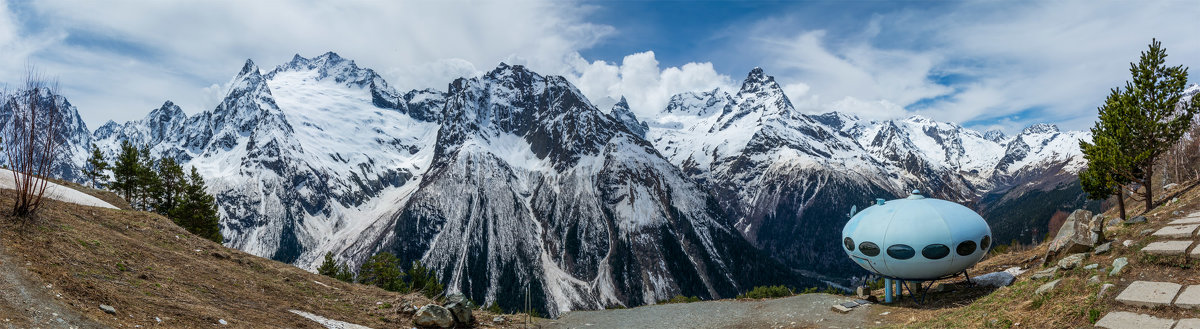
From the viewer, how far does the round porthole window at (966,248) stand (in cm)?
2319

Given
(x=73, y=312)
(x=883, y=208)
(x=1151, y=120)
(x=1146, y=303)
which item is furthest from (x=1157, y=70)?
(x=73, y=312)

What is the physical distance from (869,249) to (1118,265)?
31.7 feet

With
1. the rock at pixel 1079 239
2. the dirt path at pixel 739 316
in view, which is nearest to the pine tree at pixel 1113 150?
the rock at pixel 1079 239

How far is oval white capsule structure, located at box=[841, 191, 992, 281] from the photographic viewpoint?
76.1 ft

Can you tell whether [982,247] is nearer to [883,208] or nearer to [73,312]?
[883,208]

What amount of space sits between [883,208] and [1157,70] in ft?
Answer: 56.8

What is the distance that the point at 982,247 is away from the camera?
24.1 metres

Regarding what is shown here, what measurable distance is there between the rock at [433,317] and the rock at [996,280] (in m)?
24.4

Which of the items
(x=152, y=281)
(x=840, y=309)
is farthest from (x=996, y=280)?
(x=152, y=281)

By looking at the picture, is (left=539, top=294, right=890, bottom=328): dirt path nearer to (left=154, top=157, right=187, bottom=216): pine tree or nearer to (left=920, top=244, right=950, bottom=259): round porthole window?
(left=920, top=244, right=950, bottom=259): round porthole window

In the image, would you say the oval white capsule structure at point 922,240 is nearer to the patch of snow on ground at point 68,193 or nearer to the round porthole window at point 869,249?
the round porthole window at point 869,249

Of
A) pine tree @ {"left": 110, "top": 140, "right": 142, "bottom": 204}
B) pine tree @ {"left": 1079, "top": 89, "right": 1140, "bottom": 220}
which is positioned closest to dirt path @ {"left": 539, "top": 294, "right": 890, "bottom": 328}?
pine tree @ {"left": 1079, "top": 89, "right": 1140, "bottom": 220}

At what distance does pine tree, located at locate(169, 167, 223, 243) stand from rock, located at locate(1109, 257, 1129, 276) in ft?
258

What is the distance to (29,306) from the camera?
12438 millimetres
